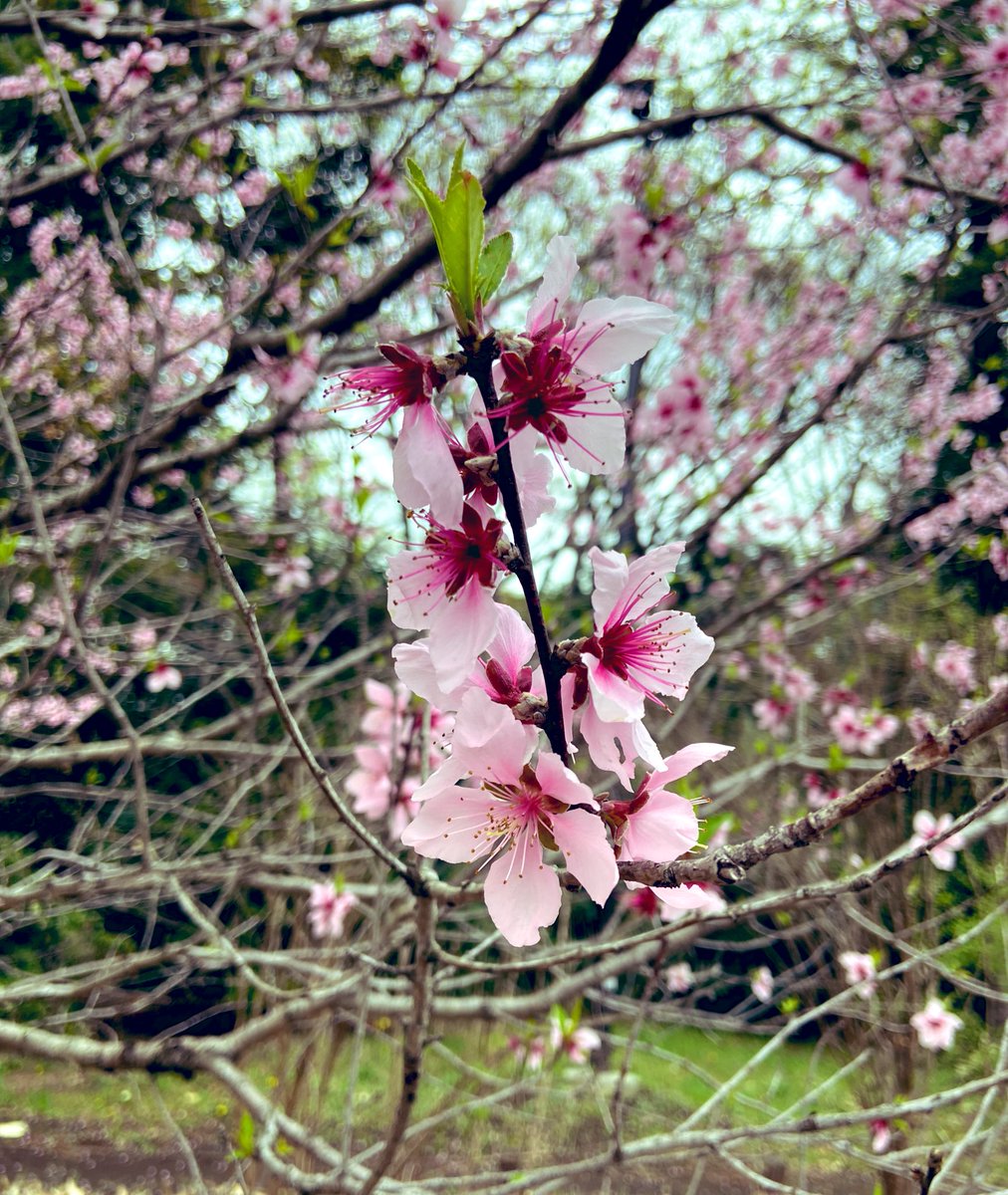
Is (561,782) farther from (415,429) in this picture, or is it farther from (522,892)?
(415,429)

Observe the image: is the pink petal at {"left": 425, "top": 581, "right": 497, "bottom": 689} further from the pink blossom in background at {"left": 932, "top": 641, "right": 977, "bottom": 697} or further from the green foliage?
the pink blossom in background at {"left": 932, "top": 641, "right": 977, "bottom": 697}

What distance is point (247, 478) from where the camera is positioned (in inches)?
231

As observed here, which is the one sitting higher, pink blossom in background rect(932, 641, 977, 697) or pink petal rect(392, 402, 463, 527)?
pink petal rect(392, 402, 463, 527)

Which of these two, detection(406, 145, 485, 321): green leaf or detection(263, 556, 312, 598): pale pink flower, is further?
detection(263, 556, 312, 598): pale pink flower

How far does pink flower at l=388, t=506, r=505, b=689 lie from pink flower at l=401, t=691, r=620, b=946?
Result: 6cm

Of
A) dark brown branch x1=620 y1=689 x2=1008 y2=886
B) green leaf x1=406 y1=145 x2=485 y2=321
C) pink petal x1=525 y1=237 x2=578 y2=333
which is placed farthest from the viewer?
pink petal x1=525 y1=237 x2=578 y2=333

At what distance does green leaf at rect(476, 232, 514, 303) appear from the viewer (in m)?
0.74

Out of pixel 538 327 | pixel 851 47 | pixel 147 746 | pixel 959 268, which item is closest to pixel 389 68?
pixel 851 47

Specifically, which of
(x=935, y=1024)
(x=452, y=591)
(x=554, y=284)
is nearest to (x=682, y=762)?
(x=452, y=591)

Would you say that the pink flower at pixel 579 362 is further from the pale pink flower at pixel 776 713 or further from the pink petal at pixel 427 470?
the pale pink flower at pixel 776 713

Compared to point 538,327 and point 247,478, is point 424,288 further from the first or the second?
point 538,327

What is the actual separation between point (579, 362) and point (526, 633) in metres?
0.30

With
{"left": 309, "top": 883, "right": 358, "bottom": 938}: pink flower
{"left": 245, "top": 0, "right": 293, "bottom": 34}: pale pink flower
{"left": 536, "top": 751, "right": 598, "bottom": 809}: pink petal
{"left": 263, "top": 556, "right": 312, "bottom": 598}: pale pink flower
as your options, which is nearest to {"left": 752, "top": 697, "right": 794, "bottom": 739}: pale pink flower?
{"left": 309, "top": 883, "right": 358, "bottom": 938}: pink flower

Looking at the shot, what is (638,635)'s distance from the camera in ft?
2.91
